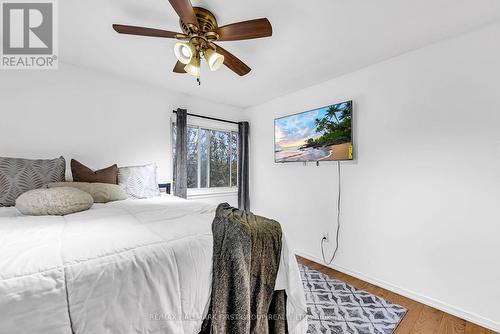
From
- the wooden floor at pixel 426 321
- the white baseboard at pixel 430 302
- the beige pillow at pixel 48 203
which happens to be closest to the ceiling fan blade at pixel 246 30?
the beige pillow at pixel 48 203

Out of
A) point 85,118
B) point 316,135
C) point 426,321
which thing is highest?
point 85,118

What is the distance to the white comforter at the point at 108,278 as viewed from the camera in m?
0.66

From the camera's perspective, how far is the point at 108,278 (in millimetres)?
763

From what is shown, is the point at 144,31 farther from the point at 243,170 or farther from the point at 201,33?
the point at 243,170

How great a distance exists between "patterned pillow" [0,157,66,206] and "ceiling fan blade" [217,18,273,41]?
1935mm

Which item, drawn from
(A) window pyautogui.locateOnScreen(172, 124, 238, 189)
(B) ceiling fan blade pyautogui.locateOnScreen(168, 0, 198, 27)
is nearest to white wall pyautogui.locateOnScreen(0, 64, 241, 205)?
(A) window pyautogui.locateOnScreen(172, 124, 238, 189)

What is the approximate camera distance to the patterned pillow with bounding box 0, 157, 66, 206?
67.6 inches

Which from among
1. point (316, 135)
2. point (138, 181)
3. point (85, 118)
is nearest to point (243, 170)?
point (316, 135)

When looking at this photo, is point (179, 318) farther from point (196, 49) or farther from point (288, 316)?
point (196, 49)

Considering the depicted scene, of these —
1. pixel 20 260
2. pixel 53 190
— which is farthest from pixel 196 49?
pixel 20 260

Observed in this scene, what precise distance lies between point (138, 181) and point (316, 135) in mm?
2233

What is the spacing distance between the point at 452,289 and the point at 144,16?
338 cm

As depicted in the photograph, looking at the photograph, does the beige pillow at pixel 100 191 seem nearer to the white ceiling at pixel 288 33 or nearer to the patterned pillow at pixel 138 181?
the patterned pillow at pixel 138 181

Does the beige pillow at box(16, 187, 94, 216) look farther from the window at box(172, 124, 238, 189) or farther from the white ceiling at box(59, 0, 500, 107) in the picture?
the window at box(172, 124, 238, 189)
